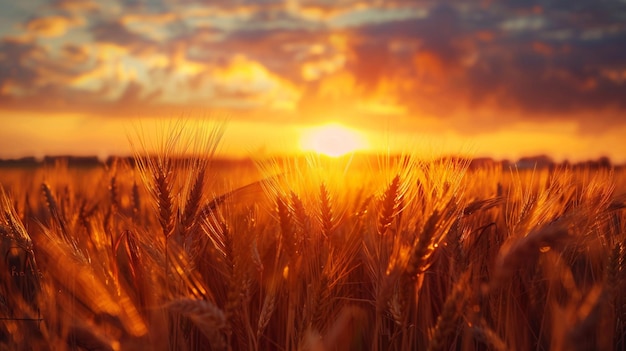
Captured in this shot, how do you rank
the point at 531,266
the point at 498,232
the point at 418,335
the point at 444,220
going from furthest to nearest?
1. the point at 498,232
2. the point at 531,266
3. the point at 418,335
4. the point at 444,220

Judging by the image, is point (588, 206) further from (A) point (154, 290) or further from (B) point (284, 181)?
(A) point (154, 290)

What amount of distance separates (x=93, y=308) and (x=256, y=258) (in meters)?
0.59

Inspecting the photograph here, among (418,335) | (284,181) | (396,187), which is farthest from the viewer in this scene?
(418,335)

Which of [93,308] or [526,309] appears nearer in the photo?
[93,308]

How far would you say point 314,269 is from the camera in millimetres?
2229

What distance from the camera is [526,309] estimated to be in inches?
99.0

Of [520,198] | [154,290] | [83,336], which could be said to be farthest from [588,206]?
[83,336]

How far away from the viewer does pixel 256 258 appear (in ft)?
6.79

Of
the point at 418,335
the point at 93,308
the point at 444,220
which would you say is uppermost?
the point at 444,220

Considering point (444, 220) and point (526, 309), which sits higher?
point (444, 220)

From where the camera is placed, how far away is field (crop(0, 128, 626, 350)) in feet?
5.50

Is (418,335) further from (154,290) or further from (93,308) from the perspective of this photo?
(93,308)

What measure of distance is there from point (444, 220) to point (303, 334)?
58 cm

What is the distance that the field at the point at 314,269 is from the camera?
5.50ft
